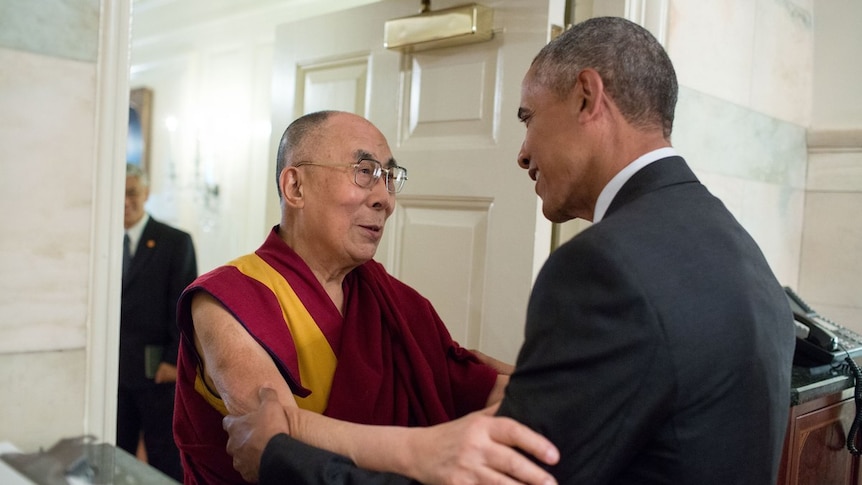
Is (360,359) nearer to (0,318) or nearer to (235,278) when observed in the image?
(235,278)

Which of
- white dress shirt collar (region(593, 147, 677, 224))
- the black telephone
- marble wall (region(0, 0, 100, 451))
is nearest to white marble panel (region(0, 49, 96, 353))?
marble wall (region(0, 0, 100, 451))

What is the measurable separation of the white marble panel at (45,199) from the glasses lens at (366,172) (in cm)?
56

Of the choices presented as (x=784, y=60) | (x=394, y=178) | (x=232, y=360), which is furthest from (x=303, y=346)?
(x=784, y=60)

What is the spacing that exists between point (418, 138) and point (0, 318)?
1362 mm

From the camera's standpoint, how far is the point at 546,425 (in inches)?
33.8

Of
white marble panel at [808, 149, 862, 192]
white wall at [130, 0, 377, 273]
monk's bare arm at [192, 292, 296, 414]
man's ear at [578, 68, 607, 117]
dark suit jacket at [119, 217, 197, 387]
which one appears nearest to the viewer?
man's ear at [578, 68, 607, 117]

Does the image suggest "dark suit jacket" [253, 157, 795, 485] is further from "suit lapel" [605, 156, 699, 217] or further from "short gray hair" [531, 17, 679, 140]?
"short gray hair" [531, 17, 679, 140]

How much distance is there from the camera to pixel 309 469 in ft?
3.16

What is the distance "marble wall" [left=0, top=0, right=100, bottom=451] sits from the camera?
3.22 ft

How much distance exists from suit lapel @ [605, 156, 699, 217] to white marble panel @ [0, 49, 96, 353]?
774mm

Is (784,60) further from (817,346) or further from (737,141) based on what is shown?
(817,346)

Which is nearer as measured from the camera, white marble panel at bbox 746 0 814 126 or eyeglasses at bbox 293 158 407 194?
eyeglasses at bbox 293 158 407 194

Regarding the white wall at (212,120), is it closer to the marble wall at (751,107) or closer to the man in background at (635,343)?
the marble wall at (751,107)

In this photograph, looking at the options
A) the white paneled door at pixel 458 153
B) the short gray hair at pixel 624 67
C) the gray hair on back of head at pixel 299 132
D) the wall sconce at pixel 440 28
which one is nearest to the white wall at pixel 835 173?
the white paneled door at pixel 458 153
